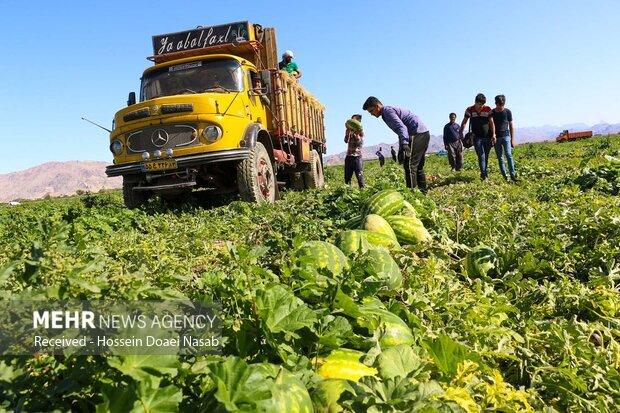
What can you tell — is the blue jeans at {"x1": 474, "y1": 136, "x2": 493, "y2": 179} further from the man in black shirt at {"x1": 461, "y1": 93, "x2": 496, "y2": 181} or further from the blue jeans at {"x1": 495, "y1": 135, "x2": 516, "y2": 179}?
the blue jeans at {"x1": 495, "y1": 135, "x2": 516, "y2": 179}

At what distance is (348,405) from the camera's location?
5.04ft

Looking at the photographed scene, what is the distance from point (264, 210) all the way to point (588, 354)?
5.72m

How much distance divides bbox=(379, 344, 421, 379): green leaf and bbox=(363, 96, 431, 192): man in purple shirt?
691 centimetres

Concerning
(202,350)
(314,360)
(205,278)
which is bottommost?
(314,360)

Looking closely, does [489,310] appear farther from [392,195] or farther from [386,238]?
[392,195]

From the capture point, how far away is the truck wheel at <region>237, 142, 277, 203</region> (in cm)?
892

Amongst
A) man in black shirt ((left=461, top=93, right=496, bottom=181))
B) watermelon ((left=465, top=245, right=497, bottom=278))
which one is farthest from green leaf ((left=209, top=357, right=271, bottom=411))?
man in black shirt ((left=461, top=93, right=496, bottom=181))

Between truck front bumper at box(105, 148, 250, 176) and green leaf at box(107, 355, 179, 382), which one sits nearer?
green leaf at box(107, 355, 179, 382)

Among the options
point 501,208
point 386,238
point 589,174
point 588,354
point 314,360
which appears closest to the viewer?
point 314,360

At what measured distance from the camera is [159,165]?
867cm

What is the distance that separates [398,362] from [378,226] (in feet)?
7.44

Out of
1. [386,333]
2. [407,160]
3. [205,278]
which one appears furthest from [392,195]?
[407,160]

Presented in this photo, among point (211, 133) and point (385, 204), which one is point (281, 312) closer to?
point (385, 204)

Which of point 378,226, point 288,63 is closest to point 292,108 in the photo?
point 288,63
